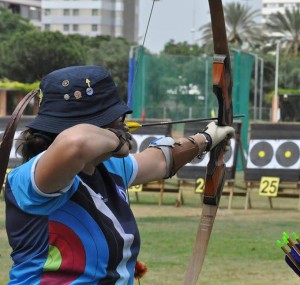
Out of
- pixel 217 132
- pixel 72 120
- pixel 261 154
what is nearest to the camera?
pixel 72 120

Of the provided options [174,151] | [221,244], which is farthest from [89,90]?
[221,244]

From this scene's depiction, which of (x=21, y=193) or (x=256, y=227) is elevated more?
(x=21, y=193)

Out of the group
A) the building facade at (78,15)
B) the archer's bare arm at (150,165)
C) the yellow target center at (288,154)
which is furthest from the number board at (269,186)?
the building facade at (78,15)

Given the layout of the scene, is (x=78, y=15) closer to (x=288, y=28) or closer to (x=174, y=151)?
(x=288, y=28)

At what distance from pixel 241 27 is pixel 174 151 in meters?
53.6

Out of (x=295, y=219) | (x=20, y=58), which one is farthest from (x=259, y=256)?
(x=20, y=58)

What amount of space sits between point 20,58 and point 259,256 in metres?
37.1

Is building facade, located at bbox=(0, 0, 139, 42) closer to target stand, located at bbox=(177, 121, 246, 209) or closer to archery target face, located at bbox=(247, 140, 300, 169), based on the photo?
archery target face, located at bbox=(247, 140, 300, 169)

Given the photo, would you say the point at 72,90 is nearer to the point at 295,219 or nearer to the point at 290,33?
the point at 295,219

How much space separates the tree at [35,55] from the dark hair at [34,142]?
39.5 m

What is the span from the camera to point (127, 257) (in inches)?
79.9

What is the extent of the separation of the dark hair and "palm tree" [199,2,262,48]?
171ft

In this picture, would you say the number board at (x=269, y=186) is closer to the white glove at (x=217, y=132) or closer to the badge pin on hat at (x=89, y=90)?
the white glove at (x=217, y=132)

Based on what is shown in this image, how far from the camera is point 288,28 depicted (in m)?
51.9
